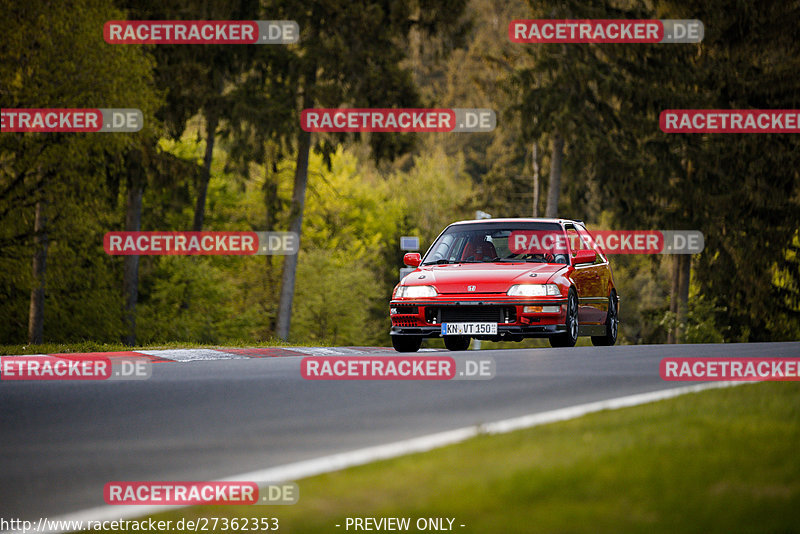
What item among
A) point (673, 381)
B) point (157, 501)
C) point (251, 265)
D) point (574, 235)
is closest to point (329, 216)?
point (251, 265)

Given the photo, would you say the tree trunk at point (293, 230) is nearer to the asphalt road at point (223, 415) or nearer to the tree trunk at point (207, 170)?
the tree trunk at point (207, 170)

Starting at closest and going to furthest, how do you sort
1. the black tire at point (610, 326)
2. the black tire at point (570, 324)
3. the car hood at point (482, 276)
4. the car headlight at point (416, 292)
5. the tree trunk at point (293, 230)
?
the car hood at point (482, 276)
the car headlight at point (416, 292)
the black tire at point (570, 324)
the black tire at point (610, 326)
the tree trunk at point (293, 230)

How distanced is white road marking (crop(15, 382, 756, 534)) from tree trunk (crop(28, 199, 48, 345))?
21.0 metres

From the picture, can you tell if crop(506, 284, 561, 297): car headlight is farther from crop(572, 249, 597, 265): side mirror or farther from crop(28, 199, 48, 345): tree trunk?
crop(28, 199, 48, 345): tree trunk

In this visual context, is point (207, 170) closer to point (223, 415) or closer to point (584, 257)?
point (584, 257)

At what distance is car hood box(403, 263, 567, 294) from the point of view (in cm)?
1593

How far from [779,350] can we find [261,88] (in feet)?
76.7

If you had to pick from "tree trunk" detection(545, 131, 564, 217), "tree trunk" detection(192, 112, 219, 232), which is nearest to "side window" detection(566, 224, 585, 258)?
"tree trunk" detection(192, 112, 219, 232)

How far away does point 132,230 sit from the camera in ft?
121

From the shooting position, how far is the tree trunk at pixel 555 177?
40.7m

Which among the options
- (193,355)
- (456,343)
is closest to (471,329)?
(193,355)

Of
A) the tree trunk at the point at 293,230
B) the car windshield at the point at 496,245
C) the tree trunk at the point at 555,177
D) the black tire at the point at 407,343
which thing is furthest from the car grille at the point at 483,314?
the tree trunk at the point at 555,177

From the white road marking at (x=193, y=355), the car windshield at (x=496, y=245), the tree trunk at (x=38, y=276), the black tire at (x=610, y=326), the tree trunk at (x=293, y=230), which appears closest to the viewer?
the white road marking at (x=193, y=355)

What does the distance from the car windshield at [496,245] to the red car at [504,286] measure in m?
0.01
